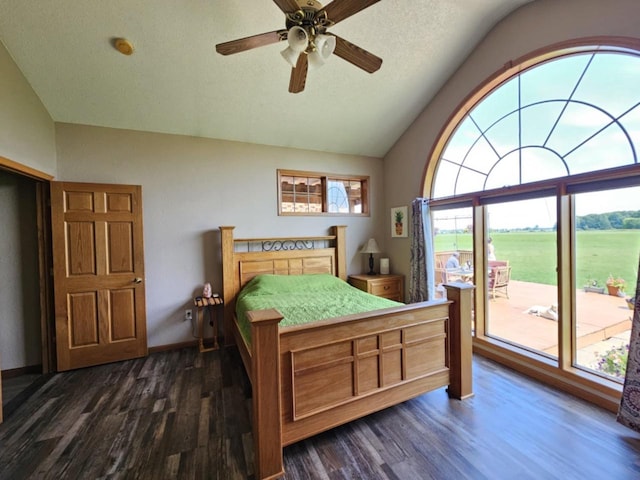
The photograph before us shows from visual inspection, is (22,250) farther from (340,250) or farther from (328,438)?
(340,250)

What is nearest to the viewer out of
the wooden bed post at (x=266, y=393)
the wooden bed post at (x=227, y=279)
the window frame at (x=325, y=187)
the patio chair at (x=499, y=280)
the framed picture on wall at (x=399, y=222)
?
the wooden bed post at (x=266, y=393)

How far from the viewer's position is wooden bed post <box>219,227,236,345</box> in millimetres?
3525

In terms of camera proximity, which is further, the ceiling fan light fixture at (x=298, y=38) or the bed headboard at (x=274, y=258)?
the bed headboard at (x=274, y=258)

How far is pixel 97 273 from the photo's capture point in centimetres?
306

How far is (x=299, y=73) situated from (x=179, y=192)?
7.37ft

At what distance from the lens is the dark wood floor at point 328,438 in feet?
5.37

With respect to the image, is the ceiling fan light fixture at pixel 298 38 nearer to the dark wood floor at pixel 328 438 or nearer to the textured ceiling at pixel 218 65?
the textured ceiling at pixel 218 65

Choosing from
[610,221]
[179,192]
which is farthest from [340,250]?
[610,221]

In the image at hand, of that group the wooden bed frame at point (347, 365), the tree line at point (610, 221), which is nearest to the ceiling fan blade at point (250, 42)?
the wooden bed frame at point (347, 365)

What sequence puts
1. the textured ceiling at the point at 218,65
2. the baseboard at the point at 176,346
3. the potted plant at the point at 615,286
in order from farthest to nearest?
the baseboard at the point at 176,346, the textured ceiling at the point at 218,65, the potted plant at the point at 615,286

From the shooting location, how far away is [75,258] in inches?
118

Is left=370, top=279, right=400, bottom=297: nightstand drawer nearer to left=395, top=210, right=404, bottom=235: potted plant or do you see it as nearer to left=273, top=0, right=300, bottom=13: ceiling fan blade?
left=395, top=210, right=404, bottom=235: potted plant

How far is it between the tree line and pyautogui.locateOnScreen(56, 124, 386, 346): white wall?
3.27m

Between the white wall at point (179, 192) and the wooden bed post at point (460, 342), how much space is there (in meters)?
2.49
